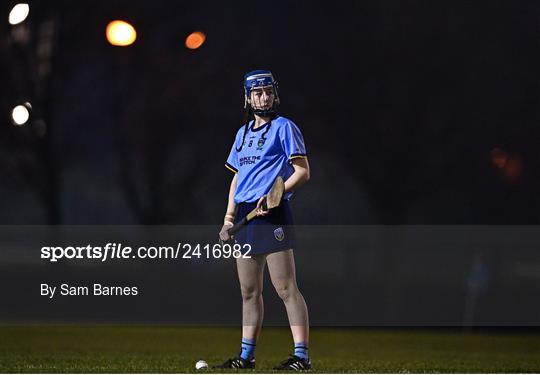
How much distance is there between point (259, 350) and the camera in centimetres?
955

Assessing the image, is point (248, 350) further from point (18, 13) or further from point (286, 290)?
point (18, 13)

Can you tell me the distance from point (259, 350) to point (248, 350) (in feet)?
5.32

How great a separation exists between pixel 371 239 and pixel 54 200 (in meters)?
3.38

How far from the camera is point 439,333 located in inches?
434

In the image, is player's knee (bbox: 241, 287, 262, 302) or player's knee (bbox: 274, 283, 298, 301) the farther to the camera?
player's knee (bbox: 241, 287, 262, 302)

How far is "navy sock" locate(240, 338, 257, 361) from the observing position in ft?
26.1

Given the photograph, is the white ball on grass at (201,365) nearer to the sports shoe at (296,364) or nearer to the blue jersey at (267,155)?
the sports shoe at (296,364)

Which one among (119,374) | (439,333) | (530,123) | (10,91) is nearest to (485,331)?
(439,333)

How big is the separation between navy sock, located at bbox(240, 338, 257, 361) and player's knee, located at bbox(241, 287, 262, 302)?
34 cm

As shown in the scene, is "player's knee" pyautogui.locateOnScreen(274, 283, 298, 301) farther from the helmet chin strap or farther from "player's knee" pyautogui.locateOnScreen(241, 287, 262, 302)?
the helmet chin strap

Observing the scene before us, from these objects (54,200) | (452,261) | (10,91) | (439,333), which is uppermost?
(10,91)

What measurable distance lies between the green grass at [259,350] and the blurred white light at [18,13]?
317 cm

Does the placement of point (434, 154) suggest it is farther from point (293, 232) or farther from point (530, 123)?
point (293, 232)

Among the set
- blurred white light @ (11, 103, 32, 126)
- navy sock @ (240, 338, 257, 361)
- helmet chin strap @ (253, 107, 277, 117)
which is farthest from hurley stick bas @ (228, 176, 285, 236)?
blurred white light @ (11, 103, 32, 126)
